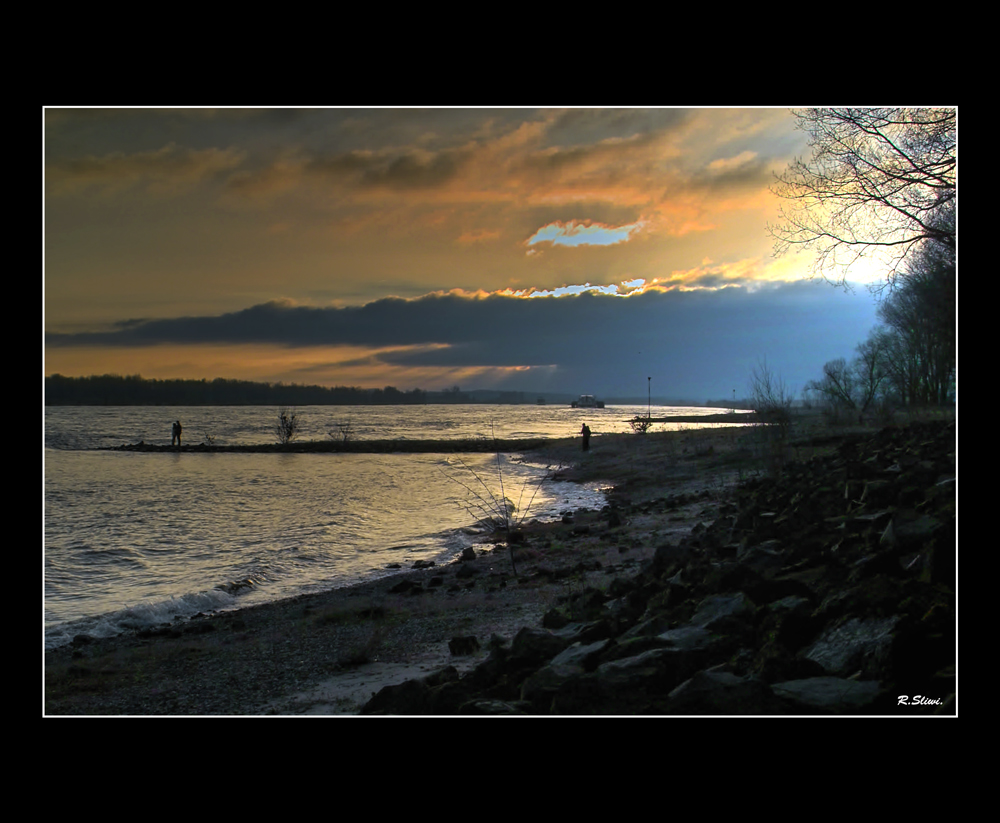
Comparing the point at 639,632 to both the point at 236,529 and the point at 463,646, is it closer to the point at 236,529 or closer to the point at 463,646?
the point at 463,646

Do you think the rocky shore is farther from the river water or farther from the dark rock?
the river water

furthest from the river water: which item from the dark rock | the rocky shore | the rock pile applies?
the rock pile

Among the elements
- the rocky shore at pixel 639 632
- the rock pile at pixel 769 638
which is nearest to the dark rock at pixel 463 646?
the rocky shore at pixel 639 632

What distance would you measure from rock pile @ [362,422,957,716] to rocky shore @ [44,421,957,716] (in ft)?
0.06

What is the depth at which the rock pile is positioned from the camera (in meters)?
3.80

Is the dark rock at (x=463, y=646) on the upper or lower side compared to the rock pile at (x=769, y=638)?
lower

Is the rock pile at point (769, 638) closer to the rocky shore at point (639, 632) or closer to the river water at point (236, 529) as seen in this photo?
the rocky shore at point (639, 632)

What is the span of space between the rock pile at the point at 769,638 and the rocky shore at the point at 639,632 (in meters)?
0.02

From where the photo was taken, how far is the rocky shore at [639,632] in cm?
398
